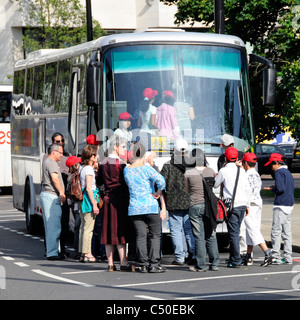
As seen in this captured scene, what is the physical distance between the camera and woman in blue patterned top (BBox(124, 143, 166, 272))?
457 inches

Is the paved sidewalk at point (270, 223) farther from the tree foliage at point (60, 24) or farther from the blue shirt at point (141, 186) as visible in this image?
the tree foliage at point (60, 24)

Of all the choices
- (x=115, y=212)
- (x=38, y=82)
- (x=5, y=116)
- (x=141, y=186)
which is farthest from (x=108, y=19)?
(x=141, y=186)

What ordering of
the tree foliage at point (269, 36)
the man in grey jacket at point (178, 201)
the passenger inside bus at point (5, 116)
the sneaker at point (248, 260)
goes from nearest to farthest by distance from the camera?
the man in grey jacket at point (178, 201) < the sneaker at point (248, 260) < the tree foliage at point (269, 36) < the passenger inside bus at point (5, 116)

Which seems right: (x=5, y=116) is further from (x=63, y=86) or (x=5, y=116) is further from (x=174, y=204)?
(x=174, y=204)

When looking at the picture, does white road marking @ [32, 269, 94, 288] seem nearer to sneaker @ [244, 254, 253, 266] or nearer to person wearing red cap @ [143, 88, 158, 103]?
sneaker @ [244, 254, 253, 266]

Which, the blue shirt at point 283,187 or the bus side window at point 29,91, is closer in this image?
the blue shirt at point 283,187

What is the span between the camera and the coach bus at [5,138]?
31.5 m

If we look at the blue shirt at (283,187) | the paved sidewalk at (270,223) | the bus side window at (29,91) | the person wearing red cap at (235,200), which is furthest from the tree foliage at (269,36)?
the person wearing red cap at (235,200)

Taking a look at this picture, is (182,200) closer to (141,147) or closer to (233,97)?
(141,147)

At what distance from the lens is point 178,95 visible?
14055 mm

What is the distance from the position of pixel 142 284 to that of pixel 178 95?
419cm

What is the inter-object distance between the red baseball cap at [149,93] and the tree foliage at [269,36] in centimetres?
A: 968

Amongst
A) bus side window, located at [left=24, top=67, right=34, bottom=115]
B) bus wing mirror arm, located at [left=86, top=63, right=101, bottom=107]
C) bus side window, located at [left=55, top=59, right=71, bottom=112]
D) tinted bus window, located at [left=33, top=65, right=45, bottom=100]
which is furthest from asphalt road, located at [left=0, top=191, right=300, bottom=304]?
bus side window, located at [left=24, top=67, right=34, bottom=115]
